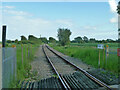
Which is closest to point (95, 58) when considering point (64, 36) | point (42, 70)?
point (42, 70)

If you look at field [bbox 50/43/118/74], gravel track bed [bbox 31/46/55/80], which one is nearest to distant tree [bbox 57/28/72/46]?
field [bbox 50/43/118/74]

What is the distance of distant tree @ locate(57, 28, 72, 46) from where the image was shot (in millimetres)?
54812

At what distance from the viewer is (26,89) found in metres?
5.67

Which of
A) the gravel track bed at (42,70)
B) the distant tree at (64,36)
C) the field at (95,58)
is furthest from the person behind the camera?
the distant tree at (64,36)

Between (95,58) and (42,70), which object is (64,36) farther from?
(42,70)

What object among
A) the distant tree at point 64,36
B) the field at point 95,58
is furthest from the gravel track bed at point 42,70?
the distant tree at point 64,36

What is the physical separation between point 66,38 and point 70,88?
162ft

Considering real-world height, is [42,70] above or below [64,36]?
below

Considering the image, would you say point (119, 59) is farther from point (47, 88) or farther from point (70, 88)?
point (47, 88)

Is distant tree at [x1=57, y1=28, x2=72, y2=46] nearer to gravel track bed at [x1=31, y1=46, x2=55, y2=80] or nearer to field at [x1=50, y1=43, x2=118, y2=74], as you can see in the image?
field at [x1=50, y1=43, x2=118, y2=74]

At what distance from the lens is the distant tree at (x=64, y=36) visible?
54.8 meters

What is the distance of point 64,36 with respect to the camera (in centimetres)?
5444

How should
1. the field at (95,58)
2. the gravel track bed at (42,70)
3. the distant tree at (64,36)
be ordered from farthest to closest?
1. the distant tree at (64,36)
2. the field at (95,58)
3. the gravel track bed at (42,70)

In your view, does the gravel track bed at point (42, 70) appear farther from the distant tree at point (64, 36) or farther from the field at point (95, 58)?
the distant tree at point (64, 36)
